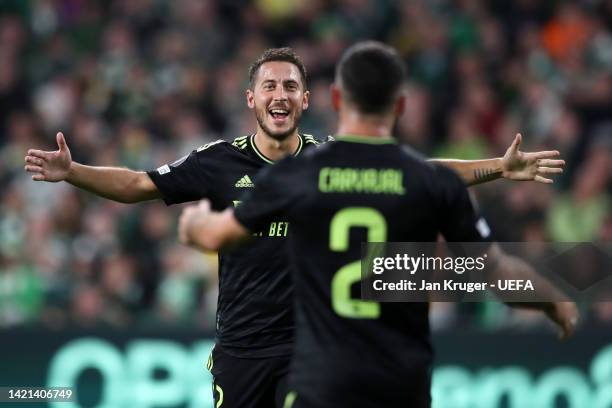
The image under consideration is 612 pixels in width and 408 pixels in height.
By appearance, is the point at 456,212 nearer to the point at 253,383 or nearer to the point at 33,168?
the point at 253,383

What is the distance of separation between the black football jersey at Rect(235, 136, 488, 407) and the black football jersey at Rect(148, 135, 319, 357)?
5.47ft

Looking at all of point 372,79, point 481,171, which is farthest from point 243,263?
point 372,79

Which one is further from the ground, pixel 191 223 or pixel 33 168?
pixel 33 168

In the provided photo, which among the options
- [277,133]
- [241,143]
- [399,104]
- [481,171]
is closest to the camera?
[399,104]

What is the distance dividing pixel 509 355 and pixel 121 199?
4324 millimetres

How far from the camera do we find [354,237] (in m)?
4.27

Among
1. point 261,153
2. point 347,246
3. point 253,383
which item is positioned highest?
point 261,153

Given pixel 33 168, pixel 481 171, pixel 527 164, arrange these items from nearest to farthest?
pixel 33 168 → pixel 527 164 → pixel 481 171

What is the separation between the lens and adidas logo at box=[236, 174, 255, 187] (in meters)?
6.23

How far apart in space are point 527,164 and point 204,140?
22.0ft

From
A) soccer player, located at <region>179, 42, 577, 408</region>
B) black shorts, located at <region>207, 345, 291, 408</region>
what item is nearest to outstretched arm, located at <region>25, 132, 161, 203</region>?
black shorts, located at <region>207, 345, 291, 408</region>

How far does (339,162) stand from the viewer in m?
4.31

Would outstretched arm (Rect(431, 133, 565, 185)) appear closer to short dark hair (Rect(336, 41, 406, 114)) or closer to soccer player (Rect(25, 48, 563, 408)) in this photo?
soccer player (Rect(25, 48, 563, 408))

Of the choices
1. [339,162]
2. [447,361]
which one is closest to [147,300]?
[447,361]
